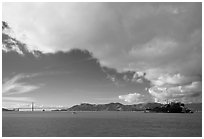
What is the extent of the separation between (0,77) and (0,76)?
15cm

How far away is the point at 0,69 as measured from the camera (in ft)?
99.1

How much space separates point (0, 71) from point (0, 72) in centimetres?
13

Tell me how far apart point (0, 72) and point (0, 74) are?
305 millimetres

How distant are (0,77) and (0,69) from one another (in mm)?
1041

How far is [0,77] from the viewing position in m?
30.2

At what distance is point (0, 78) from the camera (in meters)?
30.3

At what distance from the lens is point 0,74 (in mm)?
30406

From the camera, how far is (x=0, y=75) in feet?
99.6

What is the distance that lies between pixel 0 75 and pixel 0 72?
402 mm

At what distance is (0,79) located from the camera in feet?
99.5

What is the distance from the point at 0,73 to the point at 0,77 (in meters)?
0.53

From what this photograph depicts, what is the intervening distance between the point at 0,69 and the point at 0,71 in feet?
0.88

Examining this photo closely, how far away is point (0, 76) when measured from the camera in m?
30.3

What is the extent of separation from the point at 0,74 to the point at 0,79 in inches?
25.8
